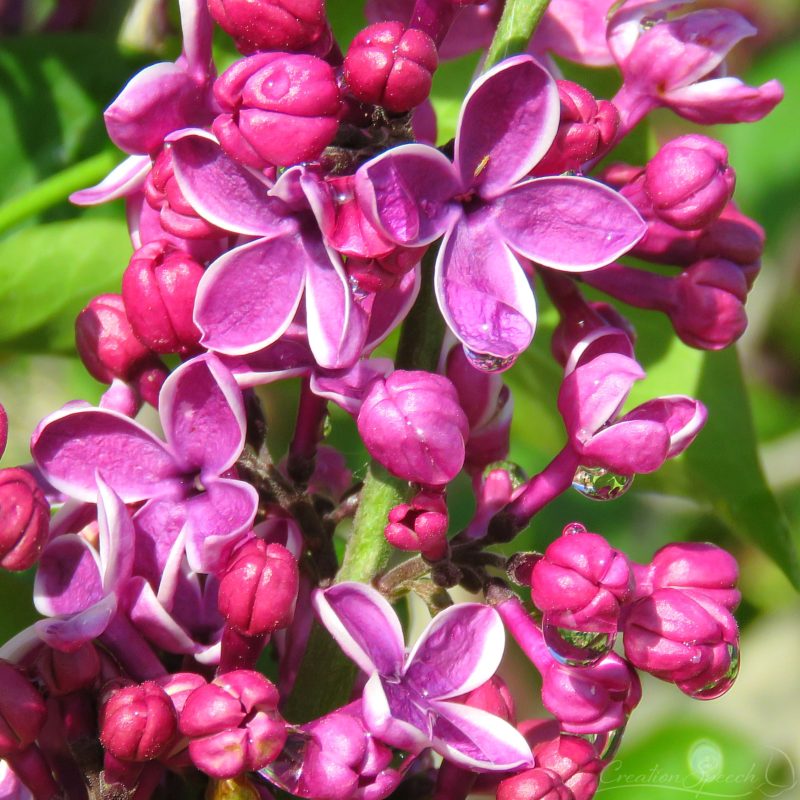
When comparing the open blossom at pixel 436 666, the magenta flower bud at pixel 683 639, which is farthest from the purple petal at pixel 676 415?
the open blossom at pixel 436 666

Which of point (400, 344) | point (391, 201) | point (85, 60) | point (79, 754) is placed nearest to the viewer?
point (391, 201)

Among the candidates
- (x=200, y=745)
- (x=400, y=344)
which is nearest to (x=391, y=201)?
(x=400, y=344)

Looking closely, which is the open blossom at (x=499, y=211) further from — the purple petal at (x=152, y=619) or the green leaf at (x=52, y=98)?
the green leaf at (x=52, y=98)

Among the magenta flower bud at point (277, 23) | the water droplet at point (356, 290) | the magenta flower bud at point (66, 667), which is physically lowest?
the magenta flower bud at point (66, 667)

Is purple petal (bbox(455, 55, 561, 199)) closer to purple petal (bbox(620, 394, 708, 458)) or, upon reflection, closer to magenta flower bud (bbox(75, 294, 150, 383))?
purple petal (bbox(620, 394, 708, 458))

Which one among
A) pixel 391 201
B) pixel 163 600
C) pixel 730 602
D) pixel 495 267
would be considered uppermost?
pixel 391 201

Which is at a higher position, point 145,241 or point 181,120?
point 181,120

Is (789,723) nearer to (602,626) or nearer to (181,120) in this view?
(602,626)
